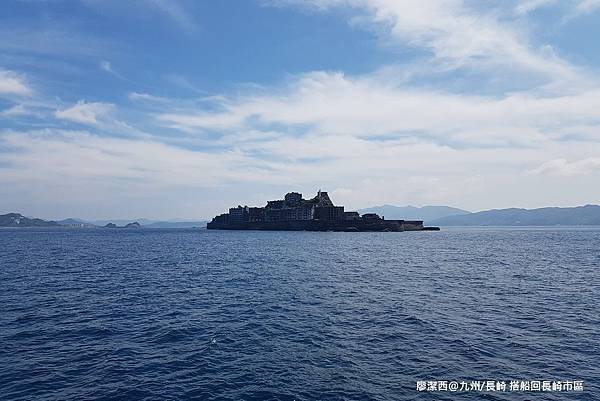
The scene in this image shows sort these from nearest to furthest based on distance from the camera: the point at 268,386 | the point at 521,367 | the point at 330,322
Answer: the point at 268,386 < the point at 521,367 < the point at 330,322

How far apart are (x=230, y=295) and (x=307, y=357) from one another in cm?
2640

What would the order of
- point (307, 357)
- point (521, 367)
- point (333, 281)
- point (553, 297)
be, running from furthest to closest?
1. point (333, 281)
2. point (553, 297)
3. point (307, 357)
4. point (521, 367)

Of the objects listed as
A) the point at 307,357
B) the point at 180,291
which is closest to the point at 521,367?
the point at 307,357

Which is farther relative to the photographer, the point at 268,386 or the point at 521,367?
the point at 521,367

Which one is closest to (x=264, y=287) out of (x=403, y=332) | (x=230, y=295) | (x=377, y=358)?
(x=230, y=295)

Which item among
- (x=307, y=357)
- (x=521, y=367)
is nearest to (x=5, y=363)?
(x=307, y=357)

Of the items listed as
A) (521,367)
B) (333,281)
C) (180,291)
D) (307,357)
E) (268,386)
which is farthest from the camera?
(333,281)

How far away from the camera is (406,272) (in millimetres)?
76312

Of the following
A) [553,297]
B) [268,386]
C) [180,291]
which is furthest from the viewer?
[180,291]

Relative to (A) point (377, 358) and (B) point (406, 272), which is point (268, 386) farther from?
(B) point (406, 272)

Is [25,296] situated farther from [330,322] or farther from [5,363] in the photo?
[330,322]

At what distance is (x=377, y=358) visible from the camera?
96.6ft

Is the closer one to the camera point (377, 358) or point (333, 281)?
point (377, 358)

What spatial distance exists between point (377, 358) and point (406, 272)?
49.3m
